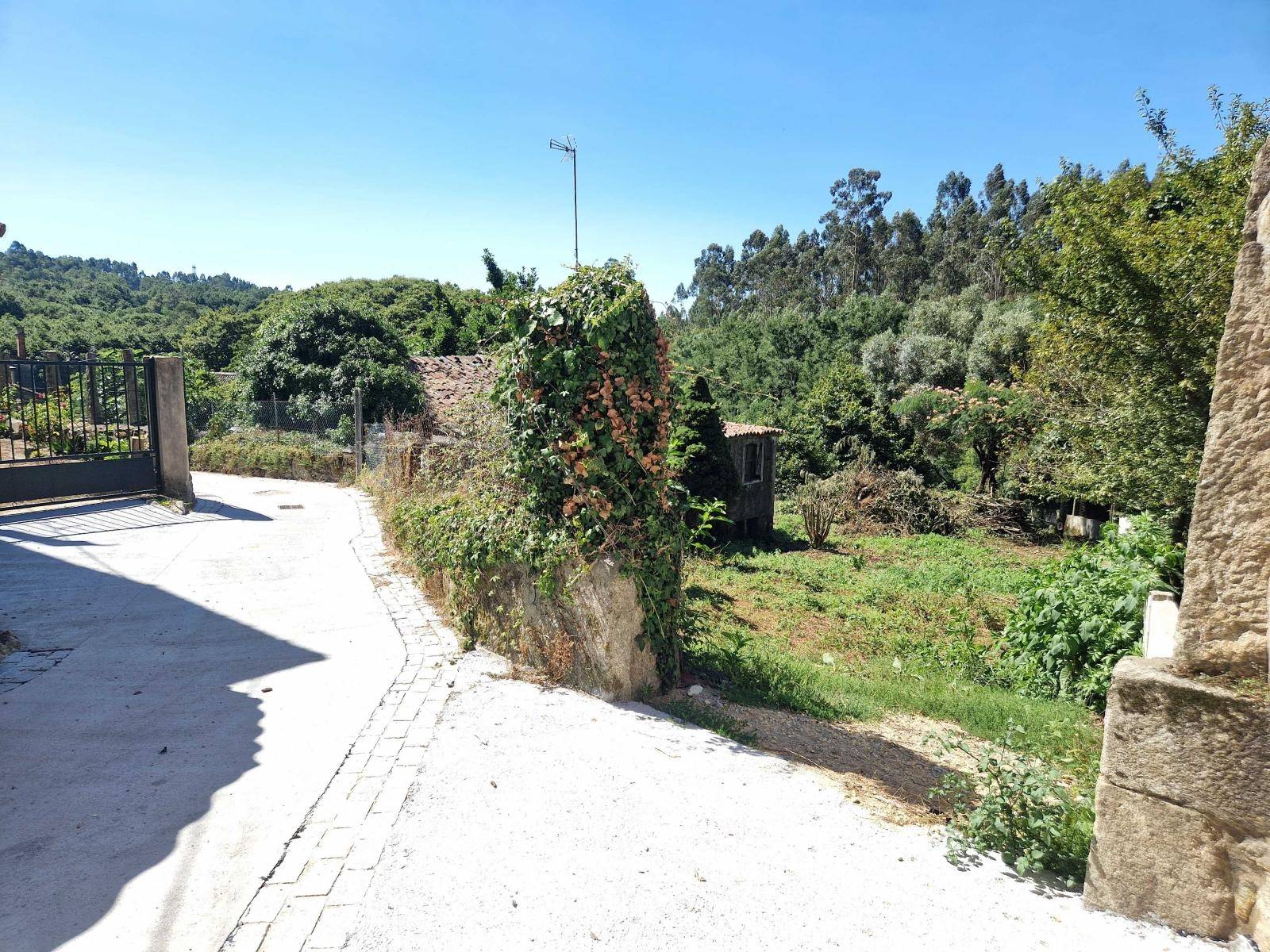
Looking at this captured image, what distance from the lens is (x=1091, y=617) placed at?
23.7 ft

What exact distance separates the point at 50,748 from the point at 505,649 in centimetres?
289

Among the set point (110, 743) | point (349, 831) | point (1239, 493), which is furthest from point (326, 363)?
point (1239, 493)

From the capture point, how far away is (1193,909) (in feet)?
8.65

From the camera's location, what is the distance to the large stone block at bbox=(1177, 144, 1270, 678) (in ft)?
8.45

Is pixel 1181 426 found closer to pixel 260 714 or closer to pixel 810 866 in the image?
pixel 810 866

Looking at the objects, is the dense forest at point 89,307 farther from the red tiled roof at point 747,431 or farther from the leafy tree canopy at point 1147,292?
the leafy tree canopy at point 1147,292

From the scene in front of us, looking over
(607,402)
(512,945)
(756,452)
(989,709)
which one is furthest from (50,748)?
(756,452)

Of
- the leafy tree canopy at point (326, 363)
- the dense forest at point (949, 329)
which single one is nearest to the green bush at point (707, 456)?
the dense forest at point (949, 329)

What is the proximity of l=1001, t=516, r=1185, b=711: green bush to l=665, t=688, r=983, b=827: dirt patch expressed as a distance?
2143mm

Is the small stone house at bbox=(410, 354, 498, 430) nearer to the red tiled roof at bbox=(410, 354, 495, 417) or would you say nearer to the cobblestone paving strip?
the red tiled roof at bbox=(410, 354, 495, 417)

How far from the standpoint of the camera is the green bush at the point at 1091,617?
6809mm

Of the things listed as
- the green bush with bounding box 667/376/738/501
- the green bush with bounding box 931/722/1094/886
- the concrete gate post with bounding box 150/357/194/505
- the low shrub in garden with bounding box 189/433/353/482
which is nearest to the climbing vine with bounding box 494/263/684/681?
the green bush with bounding box 931/722/1094/886

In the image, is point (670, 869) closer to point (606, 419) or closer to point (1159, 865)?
point (1159, 865)

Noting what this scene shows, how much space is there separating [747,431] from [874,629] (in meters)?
11.1
